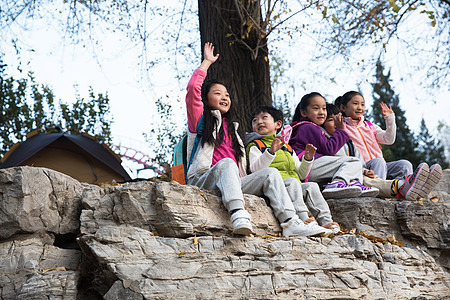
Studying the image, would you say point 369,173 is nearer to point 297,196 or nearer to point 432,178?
point 432,178

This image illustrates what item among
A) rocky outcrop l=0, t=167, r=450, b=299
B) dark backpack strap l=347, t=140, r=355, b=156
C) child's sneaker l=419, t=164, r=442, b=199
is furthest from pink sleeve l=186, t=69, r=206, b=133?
child's sneaker l=419, t=164, r=442, b=199

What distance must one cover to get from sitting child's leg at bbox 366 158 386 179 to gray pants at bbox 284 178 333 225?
Result: 4.55 feet

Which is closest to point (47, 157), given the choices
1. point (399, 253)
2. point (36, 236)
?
point (36, 236)

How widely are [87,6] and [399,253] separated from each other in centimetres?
567

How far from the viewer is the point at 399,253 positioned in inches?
195

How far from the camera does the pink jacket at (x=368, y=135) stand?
653 centimetres

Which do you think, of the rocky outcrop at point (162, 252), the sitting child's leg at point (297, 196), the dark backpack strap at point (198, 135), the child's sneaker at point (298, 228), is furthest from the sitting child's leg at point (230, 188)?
the sitting child's leg at point (297, 196)

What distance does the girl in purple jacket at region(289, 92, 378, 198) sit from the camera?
5.56 metres

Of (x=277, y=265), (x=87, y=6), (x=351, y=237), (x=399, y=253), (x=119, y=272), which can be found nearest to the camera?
(x=119, y=272)

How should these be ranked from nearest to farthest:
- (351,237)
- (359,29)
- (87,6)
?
(351,237) → (87,6) → (359,29)

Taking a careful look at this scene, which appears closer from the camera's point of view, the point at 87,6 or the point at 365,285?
the point at 365,285

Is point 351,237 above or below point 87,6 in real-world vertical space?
below

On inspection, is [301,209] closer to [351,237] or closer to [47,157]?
[351,237]

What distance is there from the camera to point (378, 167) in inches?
246
